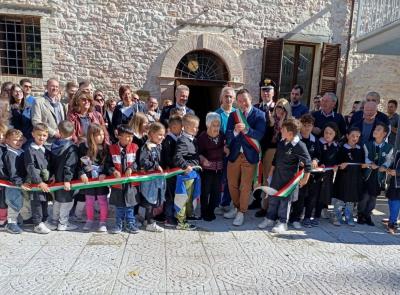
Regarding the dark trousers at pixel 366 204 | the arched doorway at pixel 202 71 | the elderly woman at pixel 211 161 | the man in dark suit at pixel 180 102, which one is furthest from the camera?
the arched doorway at pixel 202 71

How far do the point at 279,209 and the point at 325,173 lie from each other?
813 millimetres

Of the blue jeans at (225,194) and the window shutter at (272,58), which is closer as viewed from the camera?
the blue jeans at (225,194)

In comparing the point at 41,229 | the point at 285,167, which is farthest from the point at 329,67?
the point at 41,229

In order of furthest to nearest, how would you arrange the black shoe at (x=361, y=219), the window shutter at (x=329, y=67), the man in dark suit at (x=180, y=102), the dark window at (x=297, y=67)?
the dark window at (x=297, y=67) < the window shutter at (x=329, y=67) < the man in dark suit at (x=180, y=102) < the black shoe at (x=361, y=219)

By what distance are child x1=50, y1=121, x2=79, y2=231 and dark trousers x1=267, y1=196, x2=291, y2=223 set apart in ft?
8.17

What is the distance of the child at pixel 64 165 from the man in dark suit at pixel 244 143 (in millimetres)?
1967

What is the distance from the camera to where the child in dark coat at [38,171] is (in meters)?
3.68

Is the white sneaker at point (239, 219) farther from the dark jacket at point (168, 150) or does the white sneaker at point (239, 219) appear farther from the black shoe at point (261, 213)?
the dark jacket at point (168, 150)

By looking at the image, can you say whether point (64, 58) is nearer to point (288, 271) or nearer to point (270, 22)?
point (270, 22)

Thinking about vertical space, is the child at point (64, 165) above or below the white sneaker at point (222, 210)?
above

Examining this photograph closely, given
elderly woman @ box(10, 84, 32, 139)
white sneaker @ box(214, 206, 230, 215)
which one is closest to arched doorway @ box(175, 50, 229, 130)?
elderly woman @ box(10, 84, 32, 139)

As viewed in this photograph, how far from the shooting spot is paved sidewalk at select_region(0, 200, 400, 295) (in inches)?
107

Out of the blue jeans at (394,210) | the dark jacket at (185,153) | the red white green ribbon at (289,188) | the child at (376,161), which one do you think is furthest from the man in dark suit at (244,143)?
the blue jeans at (394,210)

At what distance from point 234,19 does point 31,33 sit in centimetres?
532
